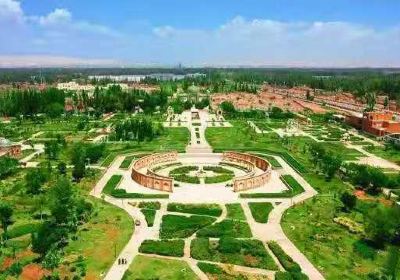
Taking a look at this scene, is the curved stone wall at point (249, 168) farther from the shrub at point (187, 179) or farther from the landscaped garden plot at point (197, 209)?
the landscaped garden plot at point (197, 209)

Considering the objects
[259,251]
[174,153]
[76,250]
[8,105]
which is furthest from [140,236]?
[8,105]


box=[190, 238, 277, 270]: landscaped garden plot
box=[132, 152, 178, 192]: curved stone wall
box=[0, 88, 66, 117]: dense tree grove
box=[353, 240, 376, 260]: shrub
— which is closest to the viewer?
box=[190, 238, 277, 270]: landscaped garden plot

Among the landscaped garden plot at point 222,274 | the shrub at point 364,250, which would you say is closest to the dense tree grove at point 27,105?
the landscaped garden plot at point 222,274

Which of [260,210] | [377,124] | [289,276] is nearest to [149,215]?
[260,210]

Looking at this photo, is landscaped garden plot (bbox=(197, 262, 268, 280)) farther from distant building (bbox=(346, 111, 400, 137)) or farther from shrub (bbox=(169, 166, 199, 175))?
distant building (bbox=(346, 111, 400, 137))

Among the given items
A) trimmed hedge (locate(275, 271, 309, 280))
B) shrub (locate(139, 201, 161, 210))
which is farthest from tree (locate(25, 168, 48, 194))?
trimmed hedge (locate(275, 271, 309, 280))

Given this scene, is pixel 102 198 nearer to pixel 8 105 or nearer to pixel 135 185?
pixel 135 185

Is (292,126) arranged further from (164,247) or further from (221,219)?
(164,247)
